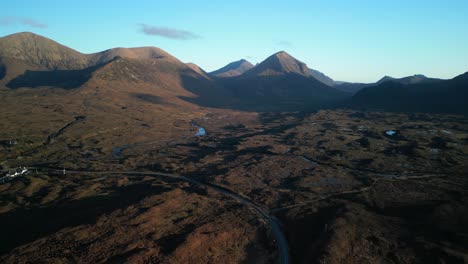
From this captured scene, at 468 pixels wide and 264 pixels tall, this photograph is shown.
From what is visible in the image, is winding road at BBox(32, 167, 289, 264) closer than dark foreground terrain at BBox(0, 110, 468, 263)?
No

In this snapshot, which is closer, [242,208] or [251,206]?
[242,208]

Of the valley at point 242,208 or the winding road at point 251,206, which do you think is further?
the winding road at point 251,206

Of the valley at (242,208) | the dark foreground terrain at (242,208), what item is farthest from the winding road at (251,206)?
the dark foreground terrain at (242,208)

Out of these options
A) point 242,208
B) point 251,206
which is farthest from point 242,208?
point 251,206

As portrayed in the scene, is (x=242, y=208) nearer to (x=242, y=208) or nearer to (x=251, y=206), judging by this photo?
(x=242, y=208)

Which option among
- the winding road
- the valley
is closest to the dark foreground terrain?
the valley

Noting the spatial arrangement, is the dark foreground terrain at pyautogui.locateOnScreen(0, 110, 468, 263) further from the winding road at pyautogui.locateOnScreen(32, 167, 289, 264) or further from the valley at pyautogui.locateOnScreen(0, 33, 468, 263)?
the winding road at pyautogui.locateOnScreen(32, 167, 289, 264)

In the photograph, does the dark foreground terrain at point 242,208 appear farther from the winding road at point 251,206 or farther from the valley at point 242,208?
the winding road at point 251,206

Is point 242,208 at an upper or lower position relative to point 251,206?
upper

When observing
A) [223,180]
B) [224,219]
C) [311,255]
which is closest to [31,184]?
[223,180]
